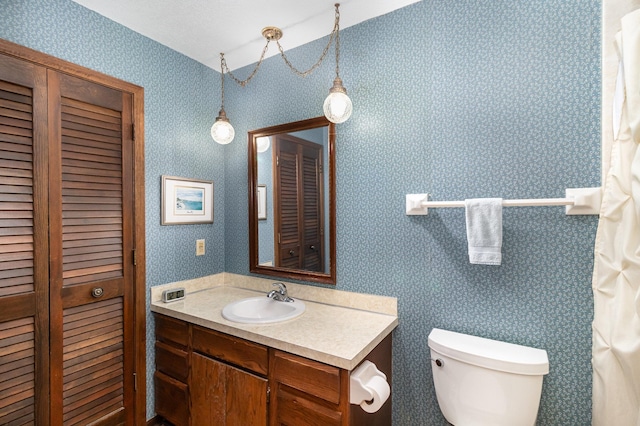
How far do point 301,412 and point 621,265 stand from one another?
1.36 m

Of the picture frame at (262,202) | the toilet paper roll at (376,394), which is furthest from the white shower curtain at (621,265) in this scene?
the picture frame at (262,202)

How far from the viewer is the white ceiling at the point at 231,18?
1.62 metres

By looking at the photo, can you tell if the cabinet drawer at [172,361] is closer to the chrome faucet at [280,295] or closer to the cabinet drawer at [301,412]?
the chrome faucet at [280,295]

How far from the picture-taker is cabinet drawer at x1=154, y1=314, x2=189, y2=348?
5.79ft

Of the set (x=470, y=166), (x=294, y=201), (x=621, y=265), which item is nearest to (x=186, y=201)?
(x=294, y=201)

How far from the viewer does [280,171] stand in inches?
81.0

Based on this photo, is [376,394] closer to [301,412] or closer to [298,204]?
[301,412]

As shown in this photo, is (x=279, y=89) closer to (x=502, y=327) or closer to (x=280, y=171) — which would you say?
(x=280, y=171)

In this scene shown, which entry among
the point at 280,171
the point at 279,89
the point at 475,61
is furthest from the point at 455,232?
the point at 279,89

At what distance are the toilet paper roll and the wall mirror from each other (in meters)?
0.65

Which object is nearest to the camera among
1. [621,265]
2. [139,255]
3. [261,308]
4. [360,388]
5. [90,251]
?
[621,265]

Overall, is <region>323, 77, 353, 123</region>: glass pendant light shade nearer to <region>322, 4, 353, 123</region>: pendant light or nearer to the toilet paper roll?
<region>322, 4, 353, 123</region>: pendant light

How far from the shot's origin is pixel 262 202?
7.07 ft

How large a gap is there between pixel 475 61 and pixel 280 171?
1274mm
